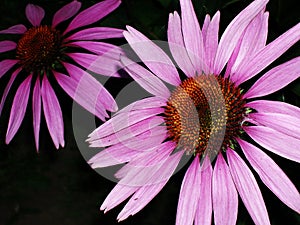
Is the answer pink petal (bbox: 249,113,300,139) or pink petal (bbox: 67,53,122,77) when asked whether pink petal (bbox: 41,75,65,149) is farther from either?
pink petal (bbox: 249,113,300,139)

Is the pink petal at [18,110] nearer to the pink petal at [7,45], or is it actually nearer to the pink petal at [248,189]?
the pink petal at [7,45]

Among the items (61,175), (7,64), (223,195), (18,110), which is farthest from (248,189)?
(61,175)

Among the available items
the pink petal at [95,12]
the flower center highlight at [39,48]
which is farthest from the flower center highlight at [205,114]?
the flower center highlight at [39,48]

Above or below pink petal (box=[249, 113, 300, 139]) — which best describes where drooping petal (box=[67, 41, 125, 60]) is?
above

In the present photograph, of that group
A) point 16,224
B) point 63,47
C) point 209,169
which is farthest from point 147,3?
point 16,224

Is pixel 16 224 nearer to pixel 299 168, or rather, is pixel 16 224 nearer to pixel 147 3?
pixel 147 3

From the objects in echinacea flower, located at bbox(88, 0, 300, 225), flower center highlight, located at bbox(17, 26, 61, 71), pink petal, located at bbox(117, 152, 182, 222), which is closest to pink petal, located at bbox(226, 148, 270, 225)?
echinacea flower, located at bbox(88, 0, 300, 225)

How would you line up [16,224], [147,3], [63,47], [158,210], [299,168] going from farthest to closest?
[16,224]
[158,210]
[147,3]
[63,47]
[299,168]
